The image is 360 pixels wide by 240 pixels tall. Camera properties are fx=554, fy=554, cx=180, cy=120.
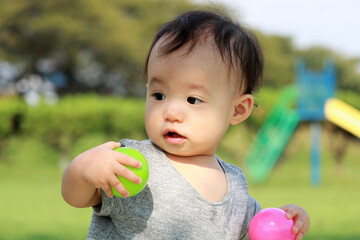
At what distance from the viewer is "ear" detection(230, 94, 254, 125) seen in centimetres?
247

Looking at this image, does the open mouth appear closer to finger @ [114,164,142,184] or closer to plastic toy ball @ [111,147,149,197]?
plastic toy ball @ [111,147,149,197]

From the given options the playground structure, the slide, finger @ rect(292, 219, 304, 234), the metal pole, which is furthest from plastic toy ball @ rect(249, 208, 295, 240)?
the metal pole

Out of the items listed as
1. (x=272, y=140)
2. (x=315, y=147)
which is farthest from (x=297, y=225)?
(x=315, y=147)

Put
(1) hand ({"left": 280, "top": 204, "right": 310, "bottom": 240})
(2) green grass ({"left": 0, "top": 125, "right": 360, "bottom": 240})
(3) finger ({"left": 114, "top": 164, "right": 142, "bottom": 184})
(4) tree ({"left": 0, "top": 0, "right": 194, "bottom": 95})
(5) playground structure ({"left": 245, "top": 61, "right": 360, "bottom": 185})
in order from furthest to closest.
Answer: (4) tree ({"left": 0, "top": 0, "right": 194, "bottom": 95}) → (5) playground structure ({"left": 245, "top": 61, "right": 360, "bottom": 185}) → (2) green grass ({"left": 0, "top": 125, "right": 360, "bottom": 240}) → (1) hand ({"left": 280, "top": 204, "right": 310, "bottom": 240}) → (3) finger ({"left": 114, "top": 164, "right": 142, "bottom": 184})

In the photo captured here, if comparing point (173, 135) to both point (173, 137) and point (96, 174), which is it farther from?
point (96, 174)

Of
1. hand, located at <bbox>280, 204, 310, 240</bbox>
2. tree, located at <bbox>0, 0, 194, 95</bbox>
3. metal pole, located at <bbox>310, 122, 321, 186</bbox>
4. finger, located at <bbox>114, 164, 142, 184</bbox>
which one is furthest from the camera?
tree, located at <bbox>0, 0, 194, 95</bbox>

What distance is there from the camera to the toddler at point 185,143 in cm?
217

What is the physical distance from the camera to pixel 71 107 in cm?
1473

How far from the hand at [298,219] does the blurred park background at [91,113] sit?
764 mm

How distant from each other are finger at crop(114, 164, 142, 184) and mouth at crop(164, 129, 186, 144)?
1.18ft

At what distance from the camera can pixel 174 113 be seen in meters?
2.16

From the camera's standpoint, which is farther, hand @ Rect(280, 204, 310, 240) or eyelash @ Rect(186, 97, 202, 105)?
hand @ Rect(280, 204, 310, 240)

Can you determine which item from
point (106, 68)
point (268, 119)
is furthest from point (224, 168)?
point (106, 68)

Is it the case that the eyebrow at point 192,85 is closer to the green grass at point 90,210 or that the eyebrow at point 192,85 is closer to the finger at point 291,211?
the finger at point 291,211
